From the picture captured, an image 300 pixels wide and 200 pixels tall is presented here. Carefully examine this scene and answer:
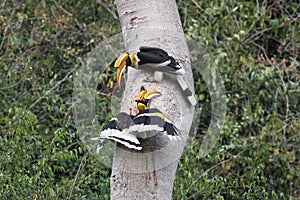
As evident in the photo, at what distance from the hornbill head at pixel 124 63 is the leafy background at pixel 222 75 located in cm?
138

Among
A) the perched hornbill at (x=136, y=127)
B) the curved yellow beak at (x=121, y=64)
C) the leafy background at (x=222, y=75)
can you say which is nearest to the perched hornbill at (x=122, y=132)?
the perched hornbill at (x=136, y=127)

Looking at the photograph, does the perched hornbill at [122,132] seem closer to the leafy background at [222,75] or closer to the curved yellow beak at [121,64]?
the curved yellow beak at [121,64]

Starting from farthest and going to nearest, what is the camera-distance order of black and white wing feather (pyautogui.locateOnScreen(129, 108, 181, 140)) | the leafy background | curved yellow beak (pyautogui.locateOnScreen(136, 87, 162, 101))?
the leafy background < curved yellow beak (pyautogui.locateOnScreen(136, 87, 162, 101)) < black and white wing feather (pyautogui.locateOnScreen(129, 108, 181, 140))

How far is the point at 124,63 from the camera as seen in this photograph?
1736mm

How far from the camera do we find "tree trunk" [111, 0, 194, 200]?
1.62 m

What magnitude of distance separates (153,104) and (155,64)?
0.41 ft

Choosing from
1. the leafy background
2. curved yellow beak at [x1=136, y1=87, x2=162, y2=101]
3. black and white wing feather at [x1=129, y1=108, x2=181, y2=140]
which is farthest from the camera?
the leafy background

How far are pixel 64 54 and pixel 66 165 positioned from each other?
90 centimetres

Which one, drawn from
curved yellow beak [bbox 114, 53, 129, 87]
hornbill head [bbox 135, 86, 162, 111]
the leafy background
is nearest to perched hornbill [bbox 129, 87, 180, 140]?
hornbill head [bbox 135, 86, 162, 111]

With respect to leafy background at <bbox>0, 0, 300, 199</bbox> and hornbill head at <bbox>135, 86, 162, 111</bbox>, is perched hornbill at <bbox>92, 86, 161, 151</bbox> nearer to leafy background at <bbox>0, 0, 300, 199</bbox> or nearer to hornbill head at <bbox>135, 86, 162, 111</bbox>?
hornbill head at <bbox>135, 86, 162, 111</bbox>

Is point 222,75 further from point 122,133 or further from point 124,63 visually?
point 122,133

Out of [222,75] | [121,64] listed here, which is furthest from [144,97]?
[222,75]

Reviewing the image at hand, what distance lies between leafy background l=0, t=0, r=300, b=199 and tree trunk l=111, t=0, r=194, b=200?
50.6 inches

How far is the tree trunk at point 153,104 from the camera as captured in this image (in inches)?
63.7
